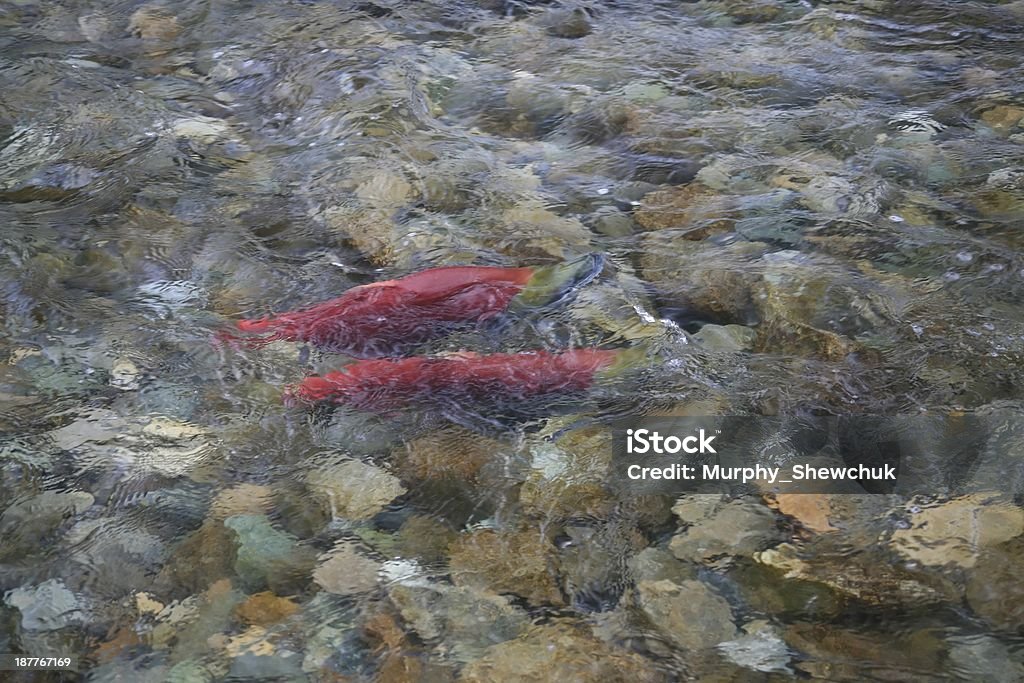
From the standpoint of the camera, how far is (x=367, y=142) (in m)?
5.43

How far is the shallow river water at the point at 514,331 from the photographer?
9.32ft

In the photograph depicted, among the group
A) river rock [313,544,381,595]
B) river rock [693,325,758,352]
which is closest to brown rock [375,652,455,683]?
river rock [313,544,381,595]

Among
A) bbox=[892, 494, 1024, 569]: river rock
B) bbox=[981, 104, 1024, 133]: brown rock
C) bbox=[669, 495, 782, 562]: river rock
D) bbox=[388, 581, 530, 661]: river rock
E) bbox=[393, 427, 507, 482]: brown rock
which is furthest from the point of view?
bbox=[981, 104, 1024, 133]: brown rock

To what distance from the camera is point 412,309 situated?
409 centimetres

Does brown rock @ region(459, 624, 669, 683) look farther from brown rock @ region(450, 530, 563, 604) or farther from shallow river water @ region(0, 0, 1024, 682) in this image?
brown rock @ region(450, 530, 563, 604)

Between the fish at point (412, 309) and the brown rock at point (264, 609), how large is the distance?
1.17m

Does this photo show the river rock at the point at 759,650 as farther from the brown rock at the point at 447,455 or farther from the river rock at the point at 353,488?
the river rock at the point at 353,488

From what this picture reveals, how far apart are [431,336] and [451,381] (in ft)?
0.98

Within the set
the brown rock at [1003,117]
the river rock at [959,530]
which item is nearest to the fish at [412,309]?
the river rock at [959,530]

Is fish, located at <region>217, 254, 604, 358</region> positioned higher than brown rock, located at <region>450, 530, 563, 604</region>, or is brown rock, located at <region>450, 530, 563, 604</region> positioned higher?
fish, located at <region>217, 254, 604, 358</region>

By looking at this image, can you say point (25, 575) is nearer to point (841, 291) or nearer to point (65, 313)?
point (65, 313)

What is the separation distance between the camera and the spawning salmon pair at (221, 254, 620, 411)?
12.2 feet

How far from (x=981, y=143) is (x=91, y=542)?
14.5 ft

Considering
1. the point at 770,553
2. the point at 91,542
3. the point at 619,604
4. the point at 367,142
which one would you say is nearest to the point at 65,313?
the point at 91,542
